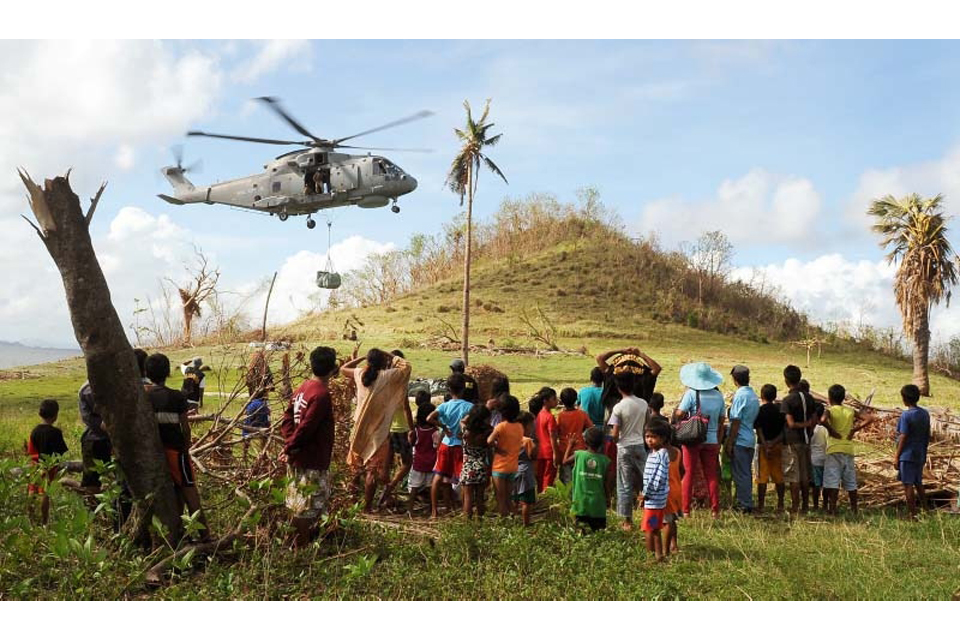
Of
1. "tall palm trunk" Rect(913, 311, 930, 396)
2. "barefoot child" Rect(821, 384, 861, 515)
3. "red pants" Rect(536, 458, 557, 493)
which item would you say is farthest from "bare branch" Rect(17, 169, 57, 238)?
"tall palm trunk" Rect(913, 311, 930, 396)

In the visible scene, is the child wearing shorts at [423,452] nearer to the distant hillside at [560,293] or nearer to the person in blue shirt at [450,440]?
the person in blue shirt at [450,440]

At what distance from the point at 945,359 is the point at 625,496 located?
42523 mm

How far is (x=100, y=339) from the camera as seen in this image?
5.92 m

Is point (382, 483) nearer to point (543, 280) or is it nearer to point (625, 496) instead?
point (625, 496)

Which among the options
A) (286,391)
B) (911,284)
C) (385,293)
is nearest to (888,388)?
(911,284)

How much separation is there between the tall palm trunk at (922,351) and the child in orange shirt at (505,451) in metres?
25.0

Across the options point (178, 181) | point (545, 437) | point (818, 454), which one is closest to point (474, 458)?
point (545, 437)

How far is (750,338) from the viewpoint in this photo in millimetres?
50469

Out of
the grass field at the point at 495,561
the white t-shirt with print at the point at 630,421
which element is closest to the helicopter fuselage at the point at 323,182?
the grass field at the point at 495,561

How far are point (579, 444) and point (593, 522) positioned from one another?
1.36m

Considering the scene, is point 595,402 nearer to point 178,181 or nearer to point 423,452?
point 423,452

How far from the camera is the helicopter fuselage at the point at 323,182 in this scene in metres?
23.6

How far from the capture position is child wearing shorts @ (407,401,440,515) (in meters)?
8.10

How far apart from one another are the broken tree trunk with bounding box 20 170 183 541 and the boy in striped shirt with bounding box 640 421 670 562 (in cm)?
373
